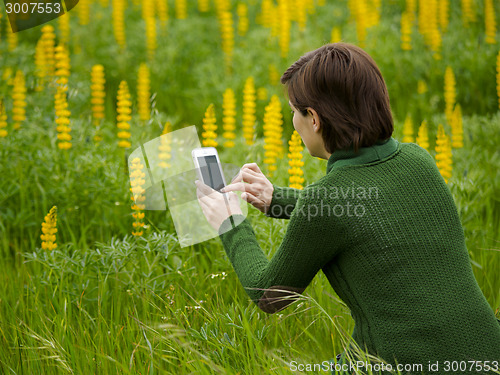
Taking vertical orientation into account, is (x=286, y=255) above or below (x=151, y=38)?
below

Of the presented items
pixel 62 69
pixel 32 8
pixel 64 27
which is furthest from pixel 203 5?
pixel 62 69

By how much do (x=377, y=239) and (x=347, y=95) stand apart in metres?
0.49

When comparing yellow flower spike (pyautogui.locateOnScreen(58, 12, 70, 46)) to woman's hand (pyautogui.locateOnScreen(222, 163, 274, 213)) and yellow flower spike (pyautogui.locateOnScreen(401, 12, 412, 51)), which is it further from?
woman's hand (pyautogui.locateOnScreen(222, 163, 274, 213))

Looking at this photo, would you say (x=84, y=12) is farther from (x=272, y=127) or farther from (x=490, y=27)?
(x=490, y=27)

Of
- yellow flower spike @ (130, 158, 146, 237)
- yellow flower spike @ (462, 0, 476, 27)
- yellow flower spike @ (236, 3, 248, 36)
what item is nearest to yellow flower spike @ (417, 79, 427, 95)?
yellow flower spike @ (462, 0, 476, 27)

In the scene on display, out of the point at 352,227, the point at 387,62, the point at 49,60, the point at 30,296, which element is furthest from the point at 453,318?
the point at 387,62

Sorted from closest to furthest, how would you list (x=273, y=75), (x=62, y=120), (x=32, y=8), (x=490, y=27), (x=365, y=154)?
(x=365, y=154)
(x=62, y=120)
(x=273, y=75)
(x=490, y=27)
(x=32, y=8)

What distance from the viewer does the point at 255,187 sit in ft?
7.45

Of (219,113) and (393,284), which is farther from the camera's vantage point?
(219,113)

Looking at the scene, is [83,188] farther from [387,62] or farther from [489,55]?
[489,55]

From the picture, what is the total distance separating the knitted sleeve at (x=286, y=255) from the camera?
1771 mm

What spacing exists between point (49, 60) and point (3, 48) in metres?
0.75

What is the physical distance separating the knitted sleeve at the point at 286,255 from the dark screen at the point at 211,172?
24 cm

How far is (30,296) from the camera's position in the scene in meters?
2.86
